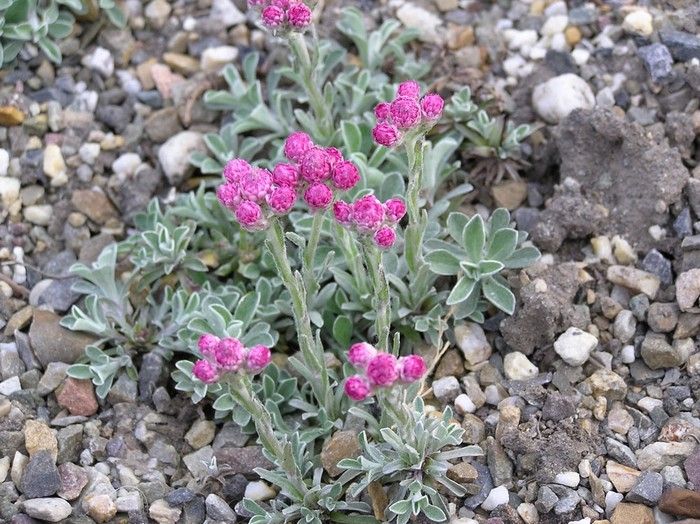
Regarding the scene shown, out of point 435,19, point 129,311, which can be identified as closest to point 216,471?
point 129,311

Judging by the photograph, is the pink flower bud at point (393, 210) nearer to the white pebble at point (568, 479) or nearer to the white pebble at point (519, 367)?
the white pebble at point (519, 367)

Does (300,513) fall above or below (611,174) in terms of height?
below

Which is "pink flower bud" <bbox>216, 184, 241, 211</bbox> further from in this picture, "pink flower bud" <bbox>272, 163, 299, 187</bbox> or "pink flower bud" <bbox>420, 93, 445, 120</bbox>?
"pink flower bud" <bbox>420, 93, 445, 120</bbox>

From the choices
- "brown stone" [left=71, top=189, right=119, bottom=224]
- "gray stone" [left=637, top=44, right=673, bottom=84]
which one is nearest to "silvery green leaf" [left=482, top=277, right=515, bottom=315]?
"gray stone" [left=637, top=44, right=673, bottom=84]

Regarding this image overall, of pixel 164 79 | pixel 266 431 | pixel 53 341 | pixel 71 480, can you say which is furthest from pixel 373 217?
pixel 164 79

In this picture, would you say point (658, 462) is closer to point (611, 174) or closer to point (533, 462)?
point (533, 462)

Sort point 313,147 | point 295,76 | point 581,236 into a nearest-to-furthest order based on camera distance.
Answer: point 313,147 < point 581,236 < point 295,76
